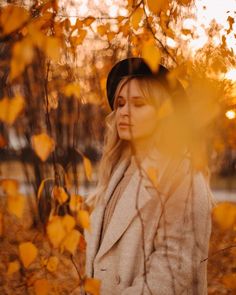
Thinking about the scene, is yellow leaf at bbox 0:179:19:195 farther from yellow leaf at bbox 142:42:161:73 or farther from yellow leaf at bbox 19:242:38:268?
yellow leaf at bbox 142:42:161:73

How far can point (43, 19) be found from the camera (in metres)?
1.75

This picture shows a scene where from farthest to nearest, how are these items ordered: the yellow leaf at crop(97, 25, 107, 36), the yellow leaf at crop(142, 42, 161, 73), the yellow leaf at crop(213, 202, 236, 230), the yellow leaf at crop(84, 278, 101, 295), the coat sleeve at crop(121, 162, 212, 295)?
the yellow leaf at crop(97, 25, 107, 36)
the yellow leaf at crop(213, 202, 236, 230)
the yellow leaf at crop(84, 278, 101, 295)
the coat sleeve at crop(121, 162, 212, 295)
the yellow leaf at crop(142, 42, 161, 73)

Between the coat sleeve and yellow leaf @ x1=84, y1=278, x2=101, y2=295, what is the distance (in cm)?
12

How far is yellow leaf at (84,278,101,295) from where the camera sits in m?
1.64

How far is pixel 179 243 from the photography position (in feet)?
5.02

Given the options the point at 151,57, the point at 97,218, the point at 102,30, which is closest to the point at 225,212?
the point at 97,218

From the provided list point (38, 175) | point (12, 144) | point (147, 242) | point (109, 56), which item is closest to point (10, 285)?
point (38, 175)

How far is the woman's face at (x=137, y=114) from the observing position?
1.67 metres

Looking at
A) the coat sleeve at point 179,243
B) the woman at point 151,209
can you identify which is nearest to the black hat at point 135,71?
the woman at point 151,209

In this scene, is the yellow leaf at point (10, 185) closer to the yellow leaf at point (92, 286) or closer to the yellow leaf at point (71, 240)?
the yellow leaf at point (71, 240)

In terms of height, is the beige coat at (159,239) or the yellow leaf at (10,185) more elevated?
the yellow leaf at (10,185)

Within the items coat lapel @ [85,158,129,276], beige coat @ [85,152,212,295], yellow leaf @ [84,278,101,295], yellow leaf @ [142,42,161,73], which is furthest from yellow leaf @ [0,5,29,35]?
yellow leaf @ [84,278,101,295]

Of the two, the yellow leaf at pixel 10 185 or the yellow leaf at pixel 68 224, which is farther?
the yellow leaf at pixel 68 224

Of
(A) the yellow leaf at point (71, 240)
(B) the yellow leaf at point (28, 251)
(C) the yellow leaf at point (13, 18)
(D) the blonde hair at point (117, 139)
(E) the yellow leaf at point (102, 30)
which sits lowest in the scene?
(B) the yellow leaf at point (28, 251)
